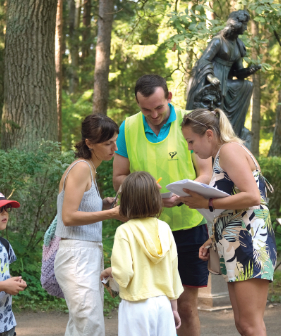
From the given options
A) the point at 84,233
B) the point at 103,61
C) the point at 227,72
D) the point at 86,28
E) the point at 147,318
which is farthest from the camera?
the point at 86,28

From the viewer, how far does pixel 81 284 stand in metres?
2.65

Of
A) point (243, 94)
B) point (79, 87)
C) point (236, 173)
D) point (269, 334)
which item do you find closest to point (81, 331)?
point (236, 173)

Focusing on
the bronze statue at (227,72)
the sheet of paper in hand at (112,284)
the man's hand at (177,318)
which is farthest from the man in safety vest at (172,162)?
the bronze statue at (227,72)

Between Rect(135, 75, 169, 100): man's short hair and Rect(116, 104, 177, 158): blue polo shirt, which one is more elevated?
Rect(135, 75, 169, 100): man's short hair

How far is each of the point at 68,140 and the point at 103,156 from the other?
16774mm

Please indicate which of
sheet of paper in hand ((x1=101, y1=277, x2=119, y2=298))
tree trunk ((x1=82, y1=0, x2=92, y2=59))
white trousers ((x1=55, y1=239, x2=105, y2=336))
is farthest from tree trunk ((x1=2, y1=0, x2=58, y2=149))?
tree trunk ((x1=82, y1=0, x2=92, y2=59))

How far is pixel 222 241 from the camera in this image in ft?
8.59

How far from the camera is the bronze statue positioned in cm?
548

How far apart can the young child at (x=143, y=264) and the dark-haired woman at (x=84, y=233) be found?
0.31 metres

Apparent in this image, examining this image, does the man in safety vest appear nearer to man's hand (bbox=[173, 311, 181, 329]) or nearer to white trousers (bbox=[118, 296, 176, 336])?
man's hand (bbox=[173, 311, 181, 329])

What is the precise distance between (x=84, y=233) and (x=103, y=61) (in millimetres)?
10545

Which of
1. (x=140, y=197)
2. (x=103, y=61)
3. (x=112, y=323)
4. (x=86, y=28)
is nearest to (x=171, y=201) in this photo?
(x=140, y=197)

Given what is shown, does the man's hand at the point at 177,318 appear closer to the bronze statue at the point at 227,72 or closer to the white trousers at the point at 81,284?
the white trousers at the point at 81,284

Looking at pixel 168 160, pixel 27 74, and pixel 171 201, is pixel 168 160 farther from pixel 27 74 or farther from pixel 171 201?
pixel 27 74
